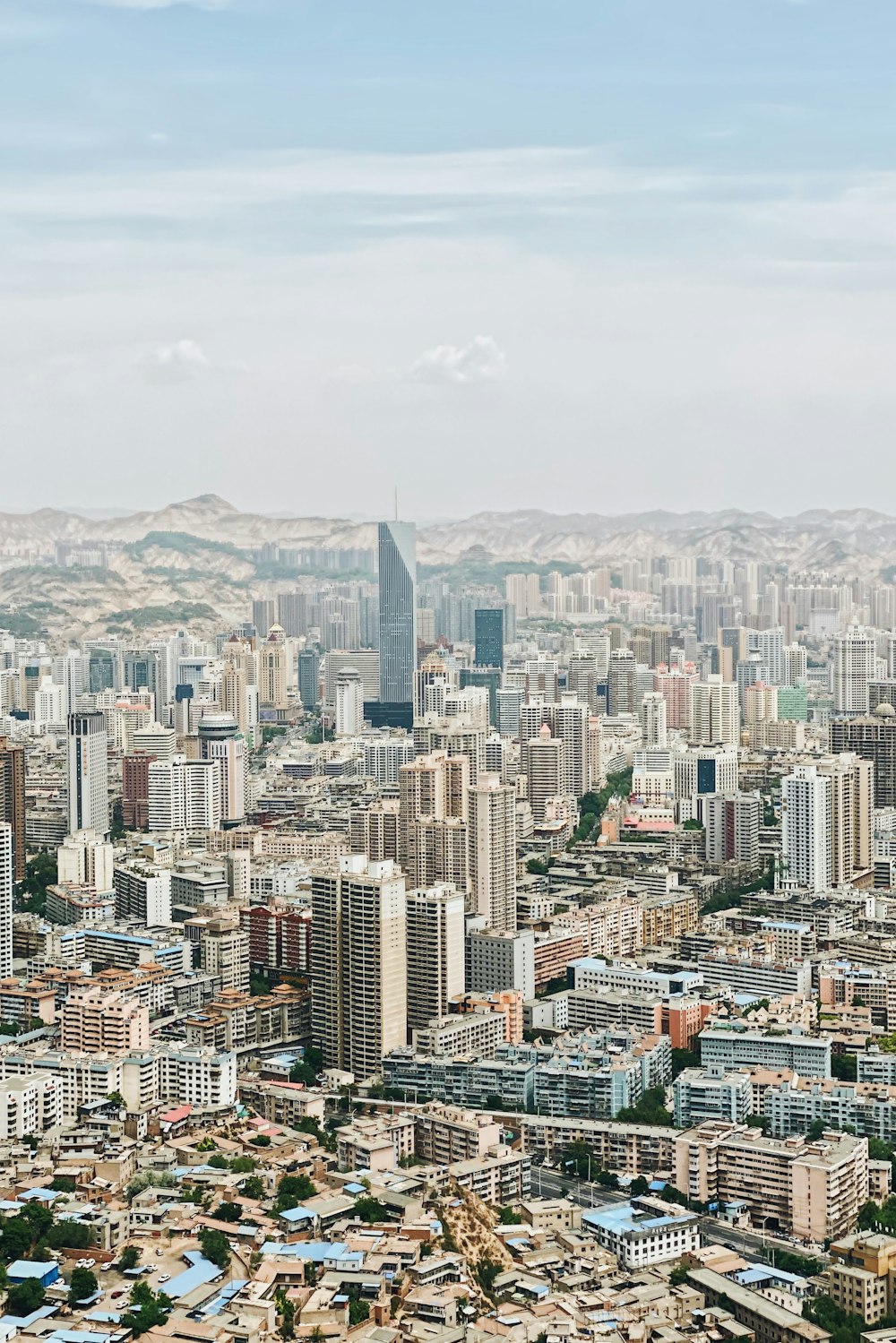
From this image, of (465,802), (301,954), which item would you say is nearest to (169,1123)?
(301,954)

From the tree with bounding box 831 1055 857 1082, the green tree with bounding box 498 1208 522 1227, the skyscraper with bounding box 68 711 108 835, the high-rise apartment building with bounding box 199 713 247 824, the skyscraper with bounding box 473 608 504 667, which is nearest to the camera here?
the green tree with bounding box 498 1208 522 1227

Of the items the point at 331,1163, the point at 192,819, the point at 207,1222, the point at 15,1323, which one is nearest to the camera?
the point at 15,1323

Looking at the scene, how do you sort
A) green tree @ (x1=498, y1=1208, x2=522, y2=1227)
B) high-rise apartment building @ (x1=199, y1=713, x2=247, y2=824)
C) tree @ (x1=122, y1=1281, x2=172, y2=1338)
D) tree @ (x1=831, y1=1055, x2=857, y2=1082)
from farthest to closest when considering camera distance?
high-rise apartment building @ (x1=199, y1=713, x2=247, y2=824), tree @ (x1=831, y1=1055, x2=857, y2=1082), green tree @ (x1=498, y1=1208, x2=522, y2=1227), tree @ (x1=122, y1=1281, x2=172, y2=1338)

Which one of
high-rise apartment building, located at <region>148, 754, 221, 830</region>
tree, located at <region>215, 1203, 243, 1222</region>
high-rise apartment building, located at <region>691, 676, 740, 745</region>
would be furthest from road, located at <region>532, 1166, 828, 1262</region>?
high-rise apartment building, located at <region>691, 676, 740, 745</region>

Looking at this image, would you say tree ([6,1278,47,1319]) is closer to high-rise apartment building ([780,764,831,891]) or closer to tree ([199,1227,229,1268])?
tree ([199,1227,229,1268])

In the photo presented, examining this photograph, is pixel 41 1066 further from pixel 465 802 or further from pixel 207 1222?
pixel 465 802

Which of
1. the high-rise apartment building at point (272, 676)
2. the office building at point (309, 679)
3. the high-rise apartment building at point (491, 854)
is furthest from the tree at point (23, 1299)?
→ the office building at point (309, 679)
